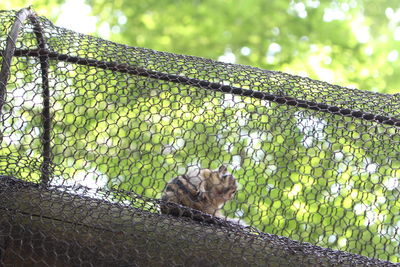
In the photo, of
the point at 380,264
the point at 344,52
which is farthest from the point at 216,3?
the point at 380,264

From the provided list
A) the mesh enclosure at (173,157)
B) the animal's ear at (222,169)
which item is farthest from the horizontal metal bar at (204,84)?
the animal's ear at (222,169)

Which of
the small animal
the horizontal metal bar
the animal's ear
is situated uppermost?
the horizontal metal bar

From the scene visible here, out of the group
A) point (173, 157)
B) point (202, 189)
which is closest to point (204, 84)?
point (173, 157)

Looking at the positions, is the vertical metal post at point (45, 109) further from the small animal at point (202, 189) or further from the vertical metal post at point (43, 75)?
the small animal at point (202, 189)

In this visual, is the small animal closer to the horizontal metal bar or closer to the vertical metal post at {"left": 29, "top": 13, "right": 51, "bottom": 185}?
the horizontal metal bar

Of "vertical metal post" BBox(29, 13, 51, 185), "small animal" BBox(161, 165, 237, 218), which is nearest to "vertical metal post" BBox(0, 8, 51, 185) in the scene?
"vertical metal post" BBox(29, 13, 51, 185)

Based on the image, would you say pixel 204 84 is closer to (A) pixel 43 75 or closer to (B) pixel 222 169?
(B) pixel 222 169
